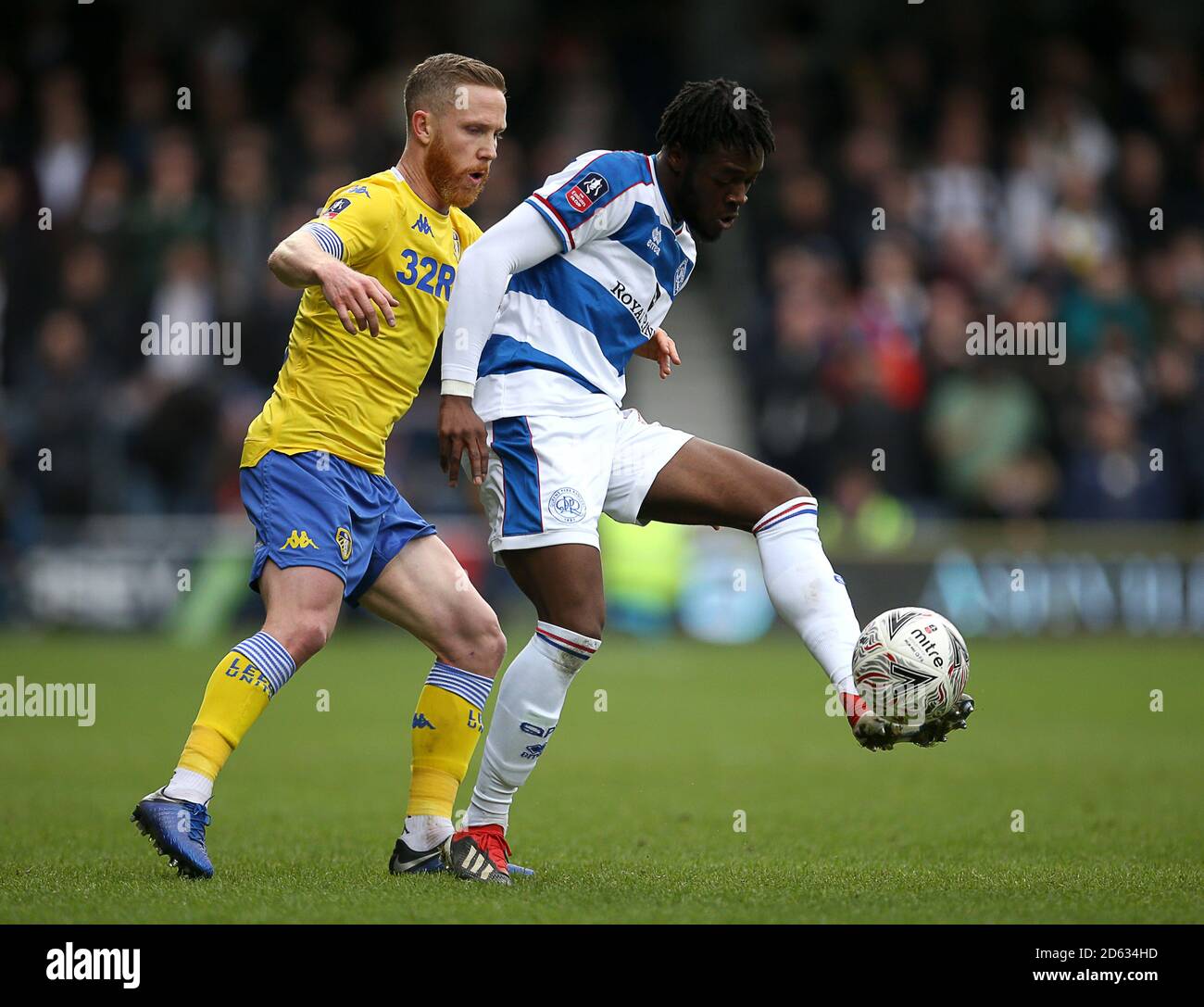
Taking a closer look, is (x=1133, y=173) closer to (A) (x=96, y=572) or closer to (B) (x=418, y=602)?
(A) (x=96, y=572)

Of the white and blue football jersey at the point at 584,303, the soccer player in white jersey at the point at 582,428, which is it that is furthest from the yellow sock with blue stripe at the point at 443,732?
the white and blue football jersey at the point at 584,303

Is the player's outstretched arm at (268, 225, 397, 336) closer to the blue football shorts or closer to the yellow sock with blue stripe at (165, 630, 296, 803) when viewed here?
the blue football shorts

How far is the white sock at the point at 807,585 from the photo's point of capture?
16.3 feet

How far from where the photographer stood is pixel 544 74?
18906mm

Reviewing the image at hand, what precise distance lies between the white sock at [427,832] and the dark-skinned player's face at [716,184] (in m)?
1.98

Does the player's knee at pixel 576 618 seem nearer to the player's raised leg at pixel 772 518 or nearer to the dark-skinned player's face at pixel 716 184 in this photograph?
the player's raised leg at pixel 772 518

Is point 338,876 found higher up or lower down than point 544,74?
lower down

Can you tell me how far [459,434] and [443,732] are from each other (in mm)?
1058

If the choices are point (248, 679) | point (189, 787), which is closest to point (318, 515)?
point (248, 679)

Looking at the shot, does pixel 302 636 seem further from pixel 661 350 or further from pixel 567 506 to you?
pixel 661 350

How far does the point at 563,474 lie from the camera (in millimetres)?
5074

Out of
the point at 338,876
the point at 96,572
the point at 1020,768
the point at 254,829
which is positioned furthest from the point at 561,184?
the point at 96,572

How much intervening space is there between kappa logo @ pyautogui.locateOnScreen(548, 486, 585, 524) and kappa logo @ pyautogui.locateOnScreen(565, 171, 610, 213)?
82 centimetres

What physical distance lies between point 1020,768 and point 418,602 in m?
3.87
